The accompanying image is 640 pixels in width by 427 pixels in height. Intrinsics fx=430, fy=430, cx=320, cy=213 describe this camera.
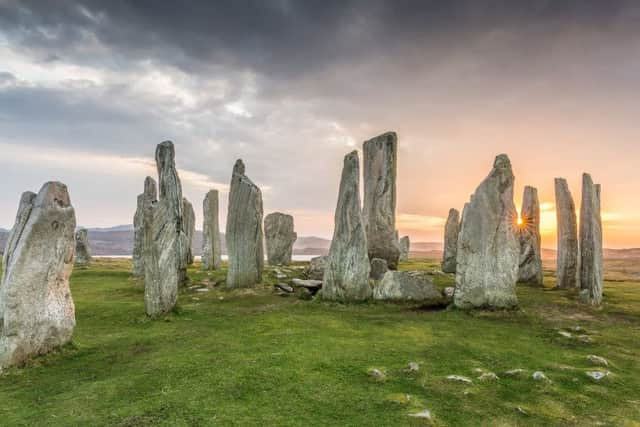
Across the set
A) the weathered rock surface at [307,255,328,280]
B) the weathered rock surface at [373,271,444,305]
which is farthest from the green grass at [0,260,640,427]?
the weathered rock surface at [307,255,328,280]

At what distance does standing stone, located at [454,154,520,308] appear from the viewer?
15.6 m

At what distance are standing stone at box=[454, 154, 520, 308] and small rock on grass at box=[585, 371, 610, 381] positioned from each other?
6.45 m

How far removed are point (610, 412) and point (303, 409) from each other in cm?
530

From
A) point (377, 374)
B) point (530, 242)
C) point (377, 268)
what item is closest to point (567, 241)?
point (530, 242)

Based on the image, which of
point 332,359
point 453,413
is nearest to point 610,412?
point 453,413

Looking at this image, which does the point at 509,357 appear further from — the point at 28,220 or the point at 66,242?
the point at 28,220

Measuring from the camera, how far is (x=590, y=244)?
59.2 feet

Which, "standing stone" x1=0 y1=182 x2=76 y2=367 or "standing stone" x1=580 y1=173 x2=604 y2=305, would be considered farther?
"standing stone" x1=580 y1=173 x2=604 y2=305

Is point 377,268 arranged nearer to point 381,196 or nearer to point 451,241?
point 381,196

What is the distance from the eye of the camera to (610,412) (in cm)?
743

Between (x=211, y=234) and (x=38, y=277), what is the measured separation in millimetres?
20584

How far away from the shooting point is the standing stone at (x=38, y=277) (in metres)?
9.40

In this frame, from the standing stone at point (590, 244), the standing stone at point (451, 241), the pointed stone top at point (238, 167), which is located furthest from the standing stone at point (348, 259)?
the standing stone at point (451, 241)

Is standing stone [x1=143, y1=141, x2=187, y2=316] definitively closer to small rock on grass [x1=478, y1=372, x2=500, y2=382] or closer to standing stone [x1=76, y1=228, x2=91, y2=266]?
small rock on grass [x1=478, y1=372, x2=500, y2=382]
